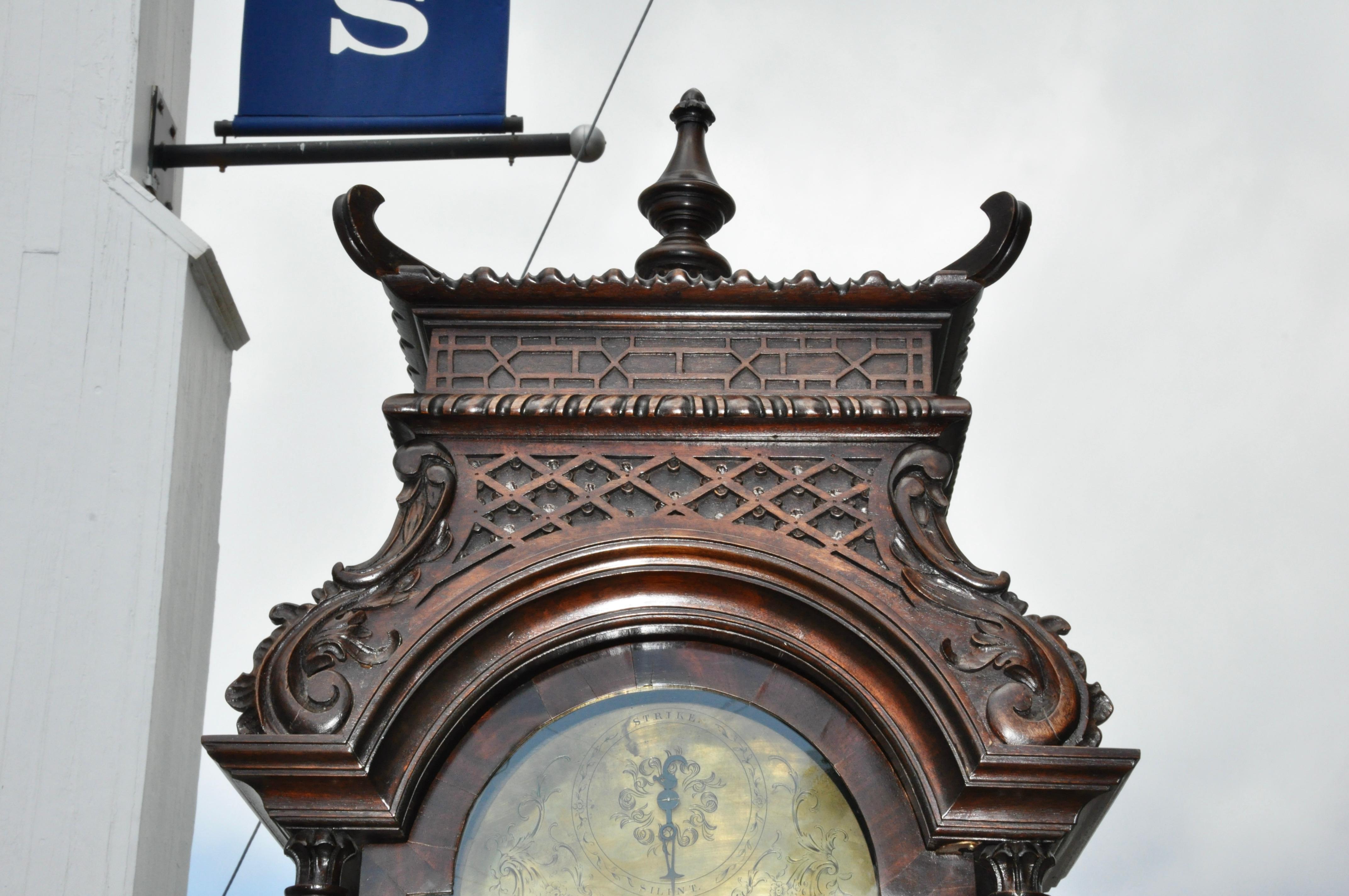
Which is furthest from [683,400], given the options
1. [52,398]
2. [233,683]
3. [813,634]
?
[52,398]

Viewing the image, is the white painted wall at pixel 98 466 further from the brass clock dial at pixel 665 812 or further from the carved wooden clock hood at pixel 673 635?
the brass clock dial at pixel 665 812

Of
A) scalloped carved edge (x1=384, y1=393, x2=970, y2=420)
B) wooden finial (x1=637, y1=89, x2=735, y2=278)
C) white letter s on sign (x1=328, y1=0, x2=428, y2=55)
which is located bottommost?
scalloped carved edge (x1=384, y1=393, x2=970, y2=420)

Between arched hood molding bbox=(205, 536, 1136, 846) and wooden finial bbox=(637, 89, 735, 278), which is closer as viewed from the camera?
arched hood molding bbox=(205, 536, 1136, 846)

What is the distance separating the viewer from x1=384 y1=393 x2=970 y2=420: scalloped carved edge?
296 cm

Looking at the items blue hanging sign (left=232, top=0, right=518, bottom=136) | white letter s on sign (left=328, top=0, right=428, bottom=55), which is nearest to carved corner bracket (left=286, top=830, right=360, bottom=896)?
blue hanging sign (left=232, top=0, right=518, bottom=136)

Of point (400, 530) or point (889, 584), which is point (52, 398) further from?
point (889, 584)

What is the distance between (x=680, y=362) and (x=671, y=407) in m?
0.15

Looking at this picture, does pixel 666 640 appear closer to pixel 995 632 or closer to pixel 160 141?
pixel 995 632

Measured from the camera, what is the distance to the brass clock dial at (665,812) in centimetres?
272

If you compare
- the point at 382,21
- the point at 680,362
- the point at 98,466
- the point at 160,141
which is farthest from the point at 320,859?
the point at 382,21

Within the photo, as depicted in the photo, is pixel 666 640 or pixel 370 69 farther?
pixel 370 69

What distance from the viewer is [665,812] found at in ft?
9.13

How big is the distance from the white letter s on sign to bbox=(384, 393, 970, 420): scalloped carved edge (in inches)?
35.4

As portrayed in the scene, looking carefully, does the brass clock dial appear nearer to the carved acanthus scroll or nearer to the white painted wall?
the carved acanthus scroll
